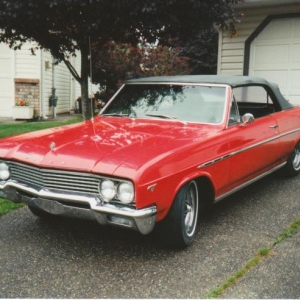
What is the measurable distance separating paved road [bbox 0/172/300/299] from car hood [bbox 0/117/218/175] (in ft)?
2.50

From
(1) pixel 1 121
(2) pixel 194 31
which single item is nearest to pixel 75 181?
(2) pixel 194 31

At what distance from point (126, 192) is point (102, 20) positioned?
406 cm

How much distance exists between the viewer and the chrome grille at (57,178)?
124 inches

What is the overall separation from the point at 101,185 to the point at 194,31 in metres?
4.91

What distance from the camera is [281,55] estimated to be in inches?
373

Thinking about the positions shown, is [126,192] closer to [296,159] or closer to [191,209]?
[191,209]

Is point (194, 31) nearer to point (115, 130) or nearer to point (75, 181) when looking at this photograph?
point (115, 130)

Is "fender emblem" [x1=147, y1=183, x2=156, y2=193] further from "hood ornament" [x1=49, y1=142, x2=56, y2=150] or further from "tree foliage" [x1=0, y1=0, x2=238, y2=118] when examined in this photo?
"tree foliage" [x1=0, y1=0, x2=238, y2=118]

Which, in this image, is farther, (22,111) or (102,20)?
(22,111)

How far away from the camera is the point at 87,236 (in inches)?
151

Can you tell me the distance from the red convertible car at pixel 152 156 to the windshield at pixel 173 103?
0.01 meters

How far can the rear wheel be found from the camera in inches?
232

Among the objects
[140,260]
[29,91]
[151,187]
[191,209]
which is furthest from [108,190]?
[29,91]

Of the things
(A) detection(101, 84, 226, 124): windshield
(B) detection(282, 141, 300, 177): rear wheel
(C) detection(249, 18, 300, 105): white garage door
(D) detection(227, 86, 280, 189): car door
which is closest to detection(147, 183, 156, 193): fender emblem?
(D) detection(227, 86, 280, 189): car door
